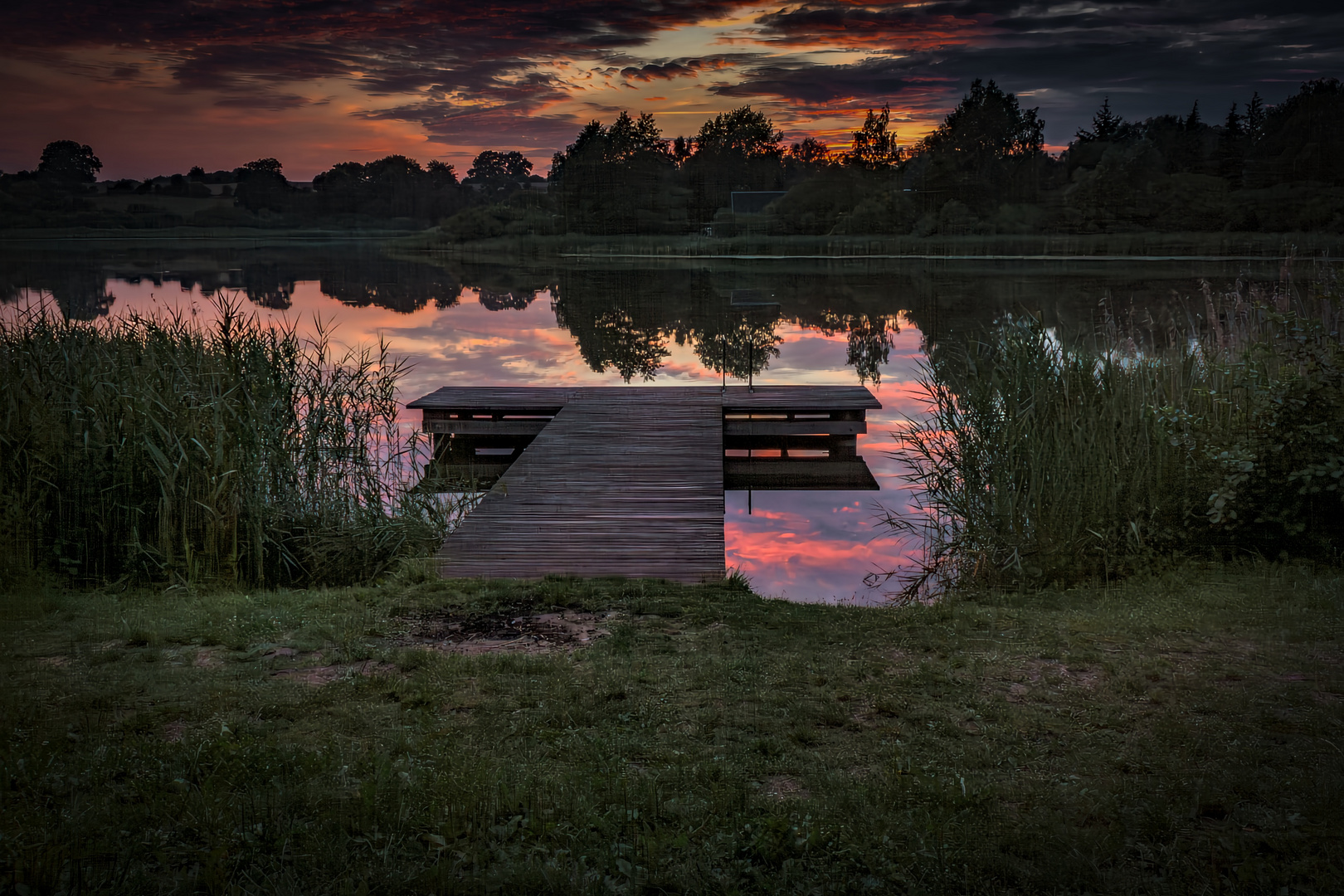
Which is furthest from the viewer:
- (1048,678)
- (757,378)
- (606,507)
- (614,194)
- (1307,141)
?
(614,194)

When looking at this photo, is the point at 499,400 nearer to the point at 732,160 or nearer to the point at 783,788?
the point at 783,788

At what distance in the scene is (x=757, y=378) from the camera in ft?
49.9

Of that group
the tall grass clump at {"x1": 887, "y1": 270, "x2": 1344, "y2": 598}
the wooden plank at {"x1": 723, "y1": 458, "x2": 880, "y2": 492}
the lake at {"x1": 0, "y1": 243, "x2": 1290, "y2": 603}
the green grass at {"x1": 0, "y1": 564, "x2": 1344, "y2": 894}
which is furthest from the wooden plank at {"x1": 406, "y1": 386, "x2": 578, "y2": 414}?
the green grass at {"x1": 0, "y1": 564, "x2": 1344, "y2": 894}

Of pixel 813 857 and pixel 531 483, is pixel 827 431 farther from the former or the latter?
pixel 813 857

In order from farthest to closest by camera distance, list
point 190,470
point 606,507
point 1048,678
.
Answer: point 606,507 → point 190,470 → point 1048,678

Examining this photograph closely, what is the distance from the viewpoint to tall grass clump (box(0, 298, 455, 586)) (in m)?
6.27

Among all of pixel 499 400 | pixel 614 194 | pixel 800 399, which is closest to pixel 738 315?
pixel 800 399

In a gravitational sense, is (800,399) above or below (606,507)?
above

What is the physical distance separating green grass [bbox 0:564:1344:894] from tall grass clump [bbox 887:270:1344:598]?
760 millimetres

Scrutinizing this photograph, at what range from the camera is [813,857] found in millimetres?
2613

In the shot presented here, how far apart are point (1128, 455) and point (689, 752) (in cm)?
440

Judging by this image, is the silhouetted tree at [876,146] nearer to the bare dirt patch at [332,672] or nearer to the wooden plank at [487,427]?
the wooden plank at [487,427]

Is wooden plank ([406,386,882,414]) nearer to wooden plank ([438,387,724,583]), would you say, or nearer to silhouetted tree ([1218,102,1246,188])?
wooden plank ([438,387,724,583])

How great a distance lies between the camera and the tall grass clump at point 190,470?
627cm
